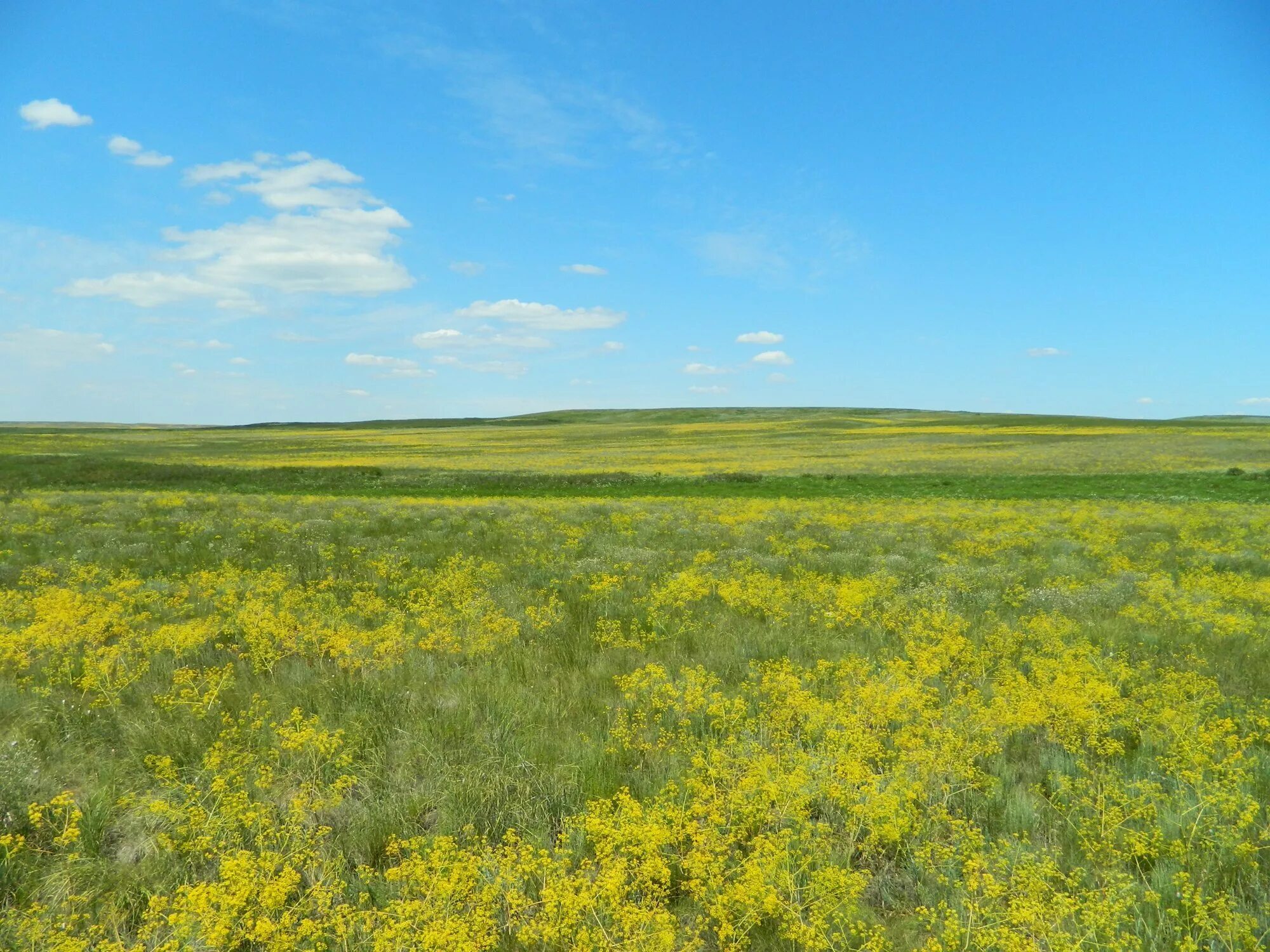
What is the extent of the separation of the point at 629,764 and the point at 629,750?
13cm

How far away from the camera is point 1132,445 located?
5431cm

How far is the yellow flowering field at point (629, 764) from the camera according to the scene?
3521 millimetres

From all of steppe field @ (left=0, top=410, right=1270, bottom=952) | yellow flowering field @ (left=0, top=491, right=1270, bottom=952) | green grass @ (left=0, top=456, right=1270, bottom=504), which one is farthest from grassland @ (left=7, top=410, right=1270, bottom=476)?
yellow flowering field @ (left=0, top=491, right=1270, bottom=952)

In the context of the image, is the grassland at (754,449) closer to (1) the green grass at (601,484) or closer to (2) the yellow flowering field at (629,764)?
(1) the green grass at (601,484)

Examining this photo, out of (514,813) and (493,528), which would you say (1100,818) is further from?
(493,528)

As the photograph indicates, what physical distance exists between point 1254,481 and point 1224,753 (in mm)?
35911

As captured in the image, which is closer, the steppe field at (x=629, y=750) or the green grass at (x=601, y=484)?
the steppe field at (x=629, y=750)

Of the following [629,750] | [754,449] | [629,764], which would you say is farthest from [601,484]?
[754,449]

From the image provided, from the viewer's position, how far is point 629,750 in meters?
5.30

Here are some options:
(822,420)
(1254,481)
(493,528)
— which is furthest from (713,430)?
(493,528)

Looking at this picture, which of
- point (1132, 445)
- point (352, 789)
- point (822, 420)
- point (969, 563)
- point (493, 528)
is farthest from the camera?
point (822, 420)

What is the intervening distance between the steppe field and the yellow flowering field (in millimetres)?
33

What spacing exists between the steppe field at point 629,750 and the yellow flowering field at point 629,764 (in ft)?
0.11

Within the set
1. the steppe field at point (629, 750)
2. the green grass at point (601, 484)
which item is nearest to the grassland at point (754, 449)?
the green grass at point (601, 484)
